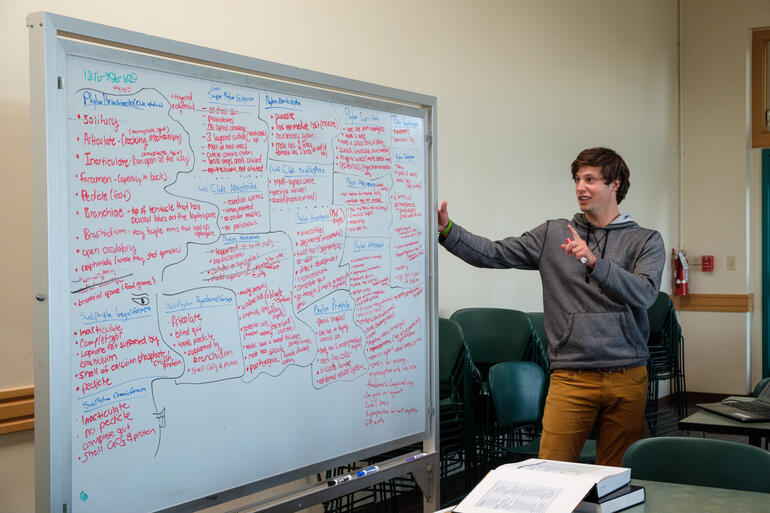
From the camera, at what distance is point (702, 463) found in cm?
211

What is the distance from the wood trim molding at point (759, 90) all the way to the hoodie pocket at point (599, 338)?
5509 millimetres

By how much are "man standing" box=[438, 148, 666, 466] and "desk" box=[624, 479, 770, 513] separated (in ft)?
2.51

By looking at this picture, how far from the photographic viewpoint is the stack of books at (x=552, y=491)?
5.10 feet

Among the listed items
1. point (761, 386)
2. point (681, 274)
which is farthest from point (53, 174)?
point (681, 274)

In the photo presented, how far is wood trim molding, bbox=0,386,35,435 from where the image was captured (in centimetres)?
255

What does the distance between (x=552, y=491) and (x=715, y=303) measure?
634 centimetres

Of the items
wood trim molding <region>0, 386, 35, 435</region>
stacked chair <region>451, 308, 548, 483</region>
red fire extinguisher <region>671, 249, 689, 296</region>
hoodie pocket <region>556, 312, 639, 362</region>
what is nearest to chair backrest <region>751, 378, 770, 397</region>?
hoodie pocket <region>556, 312, 639, 362</region>

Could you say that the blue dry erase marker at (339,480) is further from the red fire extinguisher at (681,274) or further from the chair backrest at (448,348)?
the red fire extinguisher at (681,274)

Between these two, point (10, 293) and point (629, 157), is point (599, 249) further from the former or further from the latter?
point (629, 157)

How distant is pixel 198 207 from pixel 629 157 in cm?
549

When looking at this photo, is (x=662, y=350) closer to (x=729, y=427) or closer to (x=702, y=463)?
(x=729, y=427)

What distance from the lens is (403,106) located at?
9.16 ft

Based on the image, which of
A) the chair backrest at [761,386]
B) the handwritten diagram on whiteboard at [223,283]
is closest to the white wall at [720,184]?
the chair backrest at [761,386]

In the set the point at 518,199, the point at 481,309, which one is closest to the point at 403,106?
the point at 481,309
